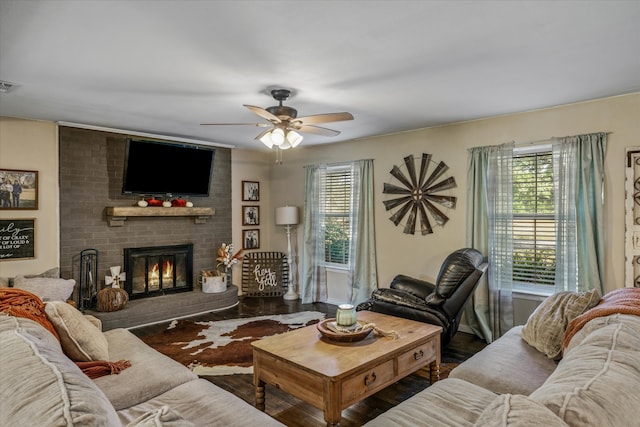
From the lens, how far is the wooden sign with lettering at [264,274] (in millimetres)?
6195

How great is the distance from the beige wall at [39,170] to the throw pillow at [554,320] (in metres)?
4.92

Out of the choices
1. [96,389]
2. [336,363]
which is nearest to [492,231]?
[336,363]

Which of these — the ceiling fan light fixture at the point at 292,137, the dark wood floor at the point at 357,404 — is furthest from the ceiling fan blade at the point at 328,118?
the dark wood floor at the point at 357,404

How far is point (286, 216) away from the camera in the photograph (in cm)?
607

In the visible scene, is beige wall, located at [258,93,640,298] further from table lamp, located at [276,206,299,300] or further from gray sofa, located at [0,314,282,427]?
gray sofa, located at [0,314,282,427]

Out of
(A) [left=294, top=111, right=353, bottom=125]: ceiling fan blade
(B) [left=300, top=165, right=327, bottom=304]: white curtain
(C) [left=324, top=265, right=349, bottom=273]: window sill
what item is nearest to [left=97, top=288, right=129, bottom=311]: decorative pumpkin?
(B) [left=300, top=165, right=327, bottom=304]: white curtain

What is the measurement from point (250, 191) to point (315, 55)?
13.7ft

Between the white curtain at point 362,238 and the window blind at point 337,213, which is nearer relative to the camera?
the white curtain at point 362,238

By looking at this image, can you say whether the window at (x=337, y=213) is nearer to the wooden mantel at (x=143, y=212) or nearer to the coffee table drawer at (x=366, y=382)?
the wooden mantel at (x=143, y=212)

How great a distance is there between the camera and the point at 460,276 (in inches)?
139

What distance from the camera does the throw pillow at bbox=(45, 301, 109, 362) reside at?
2.16m

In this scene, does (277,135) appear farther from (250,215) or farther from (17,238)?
(250,215)

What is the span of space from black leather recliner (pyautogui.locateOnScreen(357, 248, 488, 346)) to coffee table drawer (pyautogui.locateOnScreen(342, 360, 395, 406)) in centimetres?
113

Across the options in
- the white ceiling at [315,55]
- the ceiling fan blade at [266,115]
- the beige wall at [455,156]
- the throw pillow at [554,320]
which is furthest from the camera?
the beige wall at [455,156]
